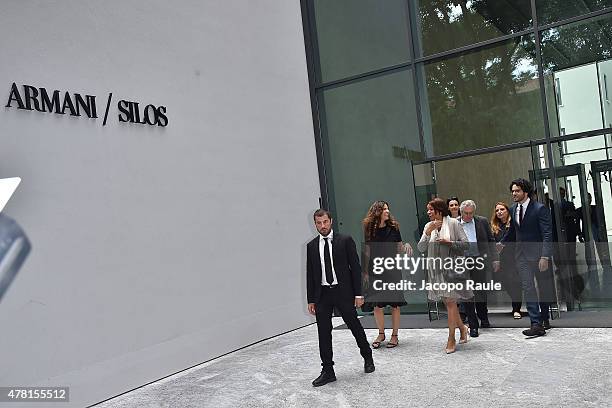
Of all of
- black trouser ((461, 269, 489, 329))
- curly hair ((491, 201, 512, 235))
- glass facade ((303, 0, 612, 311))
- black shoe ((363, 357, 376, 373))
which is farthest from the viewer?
curly hair ((491, 201, 512, 235))

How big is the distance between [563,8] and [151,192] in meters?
6.07

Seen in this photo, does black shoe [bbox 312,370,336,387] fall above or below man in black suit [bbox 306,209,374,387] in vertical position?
below

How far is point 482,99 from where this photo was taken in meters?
8.91

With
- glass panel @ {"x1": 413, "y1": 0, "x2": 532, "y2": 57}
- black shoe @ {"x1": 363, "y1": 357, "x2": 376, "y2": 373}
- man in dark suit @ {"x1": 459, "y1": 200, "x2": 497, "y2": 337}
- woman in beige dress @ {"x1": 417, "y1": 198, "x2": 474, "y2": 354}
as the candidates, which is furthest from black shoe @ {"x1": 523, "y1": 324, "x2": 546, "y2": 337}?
glass panel @ {"x1": 413, "y1": 0, "x2": 532, "y2": 57}

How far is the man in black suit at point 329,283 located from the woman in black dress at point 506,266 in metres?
2.92

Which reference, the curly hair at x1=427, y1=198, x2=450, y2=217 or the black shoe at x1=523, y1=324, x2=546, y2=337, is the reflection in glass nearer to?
the curly hair at x1=427, y1=198, x2=450, y2=217

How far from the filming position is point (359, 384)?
5.68 m

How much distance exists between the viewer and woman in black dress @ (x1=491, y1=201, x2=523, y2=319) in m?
8.04

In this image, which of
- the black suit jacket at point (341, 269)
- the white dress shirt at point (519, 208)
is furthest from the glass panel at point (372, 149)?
the black suit jacket at point (341, 269)

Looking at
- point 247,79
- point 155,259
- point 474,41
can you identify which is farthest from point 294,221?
point 474,41

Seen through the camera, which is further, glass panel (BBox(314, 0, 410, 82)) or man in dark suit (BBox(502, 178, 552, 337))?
glass panel (BBox(314, 0, 410, 82))

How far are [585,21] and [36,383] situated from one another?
7949 mm

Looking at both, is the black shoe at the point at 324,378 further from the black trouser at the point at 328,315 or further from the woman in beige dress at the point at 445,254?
the woman in beige dress at the point at 445,254

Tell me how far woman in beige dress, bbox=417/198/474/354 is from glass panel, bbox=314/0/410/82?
3.80m
